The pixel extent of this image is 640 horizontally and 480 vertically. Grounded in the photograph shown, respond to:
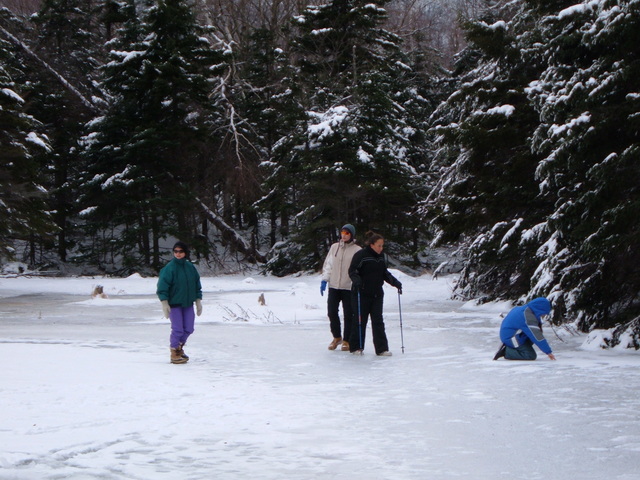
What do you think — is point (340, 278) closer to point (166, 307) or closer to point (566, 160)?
point (166, 307)

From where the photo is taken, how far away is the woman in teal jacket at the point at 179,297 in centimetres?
1134

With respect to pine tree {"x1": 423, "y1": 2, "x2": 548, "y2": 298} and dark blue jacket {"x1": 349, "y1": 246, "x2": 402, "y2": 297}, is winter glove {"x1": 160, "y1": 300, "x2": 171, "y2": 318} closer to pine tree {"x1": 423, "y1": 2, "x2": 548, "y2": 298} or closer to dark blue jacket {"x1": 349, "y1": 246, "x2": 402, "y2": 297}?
dark blue jacket {"x1": 349, "y1": 246, "x2": 402, "y2": 297}

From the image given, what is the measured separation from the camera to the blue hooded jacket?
11078 mm

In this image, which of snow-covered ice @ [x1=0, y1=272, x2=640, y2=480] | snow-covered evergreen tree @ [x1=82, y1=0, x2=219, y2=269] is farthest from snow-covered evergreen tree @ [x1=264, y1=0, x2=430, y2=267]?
snow-covered ice @ [x1=0, y1=272, x2=640, y2=480]

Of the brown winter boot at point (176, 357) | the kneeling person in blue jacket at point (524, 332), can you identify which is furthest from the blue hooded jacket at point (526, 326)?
the brown winter boot at point (176, 357)

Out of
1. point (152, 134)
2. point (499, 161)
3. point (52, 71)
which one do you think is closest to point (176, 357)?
point (499, 161)

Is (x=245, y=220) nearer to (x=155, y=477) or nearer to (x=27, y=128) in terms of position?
(x=27, y=128)

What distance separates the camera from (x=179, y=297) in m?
11.5

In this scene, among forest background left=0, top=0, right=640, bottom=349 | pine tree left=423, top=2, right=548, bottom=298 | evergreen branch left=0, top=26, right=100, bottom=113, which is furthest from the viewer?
evergreen branch left=0, top=26, right=100, bottom=113

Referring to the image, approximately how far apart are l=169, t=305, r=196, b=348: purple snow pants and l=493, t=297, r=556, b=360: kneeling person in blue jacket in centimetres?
440

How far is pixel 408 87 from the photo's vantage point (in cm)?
4766

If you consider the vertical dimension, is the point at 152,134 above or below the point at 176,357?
above

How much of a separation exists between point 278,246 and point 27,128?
17692mm

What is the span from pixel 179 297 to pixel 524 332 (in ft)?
16.0
